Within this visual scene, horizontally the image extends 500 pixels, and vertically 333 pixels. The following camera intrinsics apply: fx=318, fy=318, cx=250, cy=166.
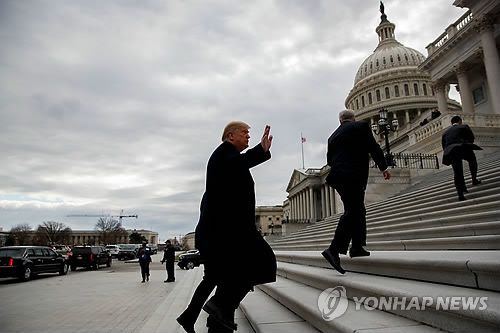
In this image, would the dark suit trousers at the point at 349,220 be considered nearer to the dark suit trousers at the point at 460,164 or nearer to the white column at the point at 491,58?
the dark suit trousers at the point at 460,164

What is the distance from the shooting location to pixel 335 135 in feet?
14.0

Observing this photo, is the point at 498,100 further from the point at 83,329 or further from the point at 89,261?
the point at 89,261

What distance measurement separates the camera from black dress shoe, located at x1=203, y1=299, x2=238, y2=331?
253 centimetres

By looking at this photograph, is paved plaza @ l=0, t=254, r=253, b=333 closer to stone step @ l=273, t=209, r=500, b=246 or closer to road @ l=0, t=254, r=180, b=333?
road @ l=0, t=254, r=180, b=333

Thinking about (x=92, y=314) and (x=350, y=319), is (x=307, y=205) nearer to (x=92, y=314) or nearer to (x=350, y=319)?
(x=92, y=314)

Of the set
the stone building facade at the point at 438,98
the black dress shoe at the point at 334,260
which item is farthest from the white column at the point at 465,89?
the black dress shoe at the point at 334,260

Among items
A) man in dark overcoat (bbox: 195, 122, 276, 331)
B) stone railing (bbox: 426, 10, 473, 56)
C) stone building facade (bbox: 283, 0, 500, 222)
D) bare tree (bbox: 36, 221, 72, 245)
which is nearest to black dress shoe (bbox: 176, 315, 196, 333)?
man in dark overcoat (bbox: 195, 122, 276, 331)

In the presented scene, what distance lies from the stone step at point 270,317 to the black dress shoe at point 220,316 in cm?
74

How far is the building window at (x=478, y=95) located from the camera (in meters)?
30.2

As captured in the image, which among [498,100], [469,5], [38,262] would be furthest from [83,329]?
[469,5]

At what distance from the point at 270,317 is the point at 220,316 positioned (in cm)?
140

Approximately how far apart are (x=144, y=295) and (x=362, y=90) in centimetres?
8190

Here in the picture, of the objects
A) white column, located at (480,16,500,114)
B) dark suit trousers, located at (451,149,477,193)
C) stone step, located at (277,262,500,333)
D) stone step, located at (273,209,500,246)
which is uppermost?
white column, located at (480,16,500,114)

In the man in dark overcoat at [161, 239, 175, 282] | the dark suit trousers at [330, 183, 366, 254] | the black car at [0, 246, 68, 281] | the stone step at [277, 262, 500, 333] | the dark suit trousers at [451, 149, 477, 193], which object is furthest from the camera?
the black car at [0, 246, 68, 281]
